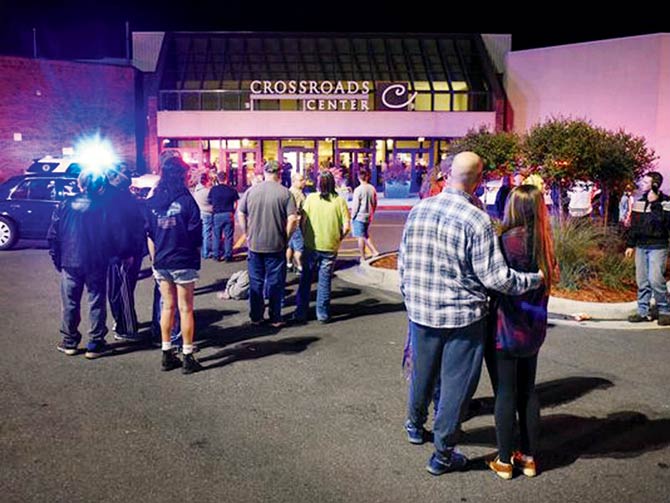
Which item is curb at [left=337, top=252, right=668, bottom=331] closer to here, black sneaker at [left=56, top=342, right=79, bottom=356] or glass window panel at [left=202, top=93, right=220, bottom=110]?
black sneaker at [left=56, top=342, right=79, bottom=356]

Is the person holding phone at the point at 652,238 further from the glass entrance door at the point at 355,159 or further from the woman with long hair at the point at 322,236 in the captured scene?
the glass entrance door at the point at 355,159

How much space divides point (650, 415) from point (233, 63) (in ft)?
109

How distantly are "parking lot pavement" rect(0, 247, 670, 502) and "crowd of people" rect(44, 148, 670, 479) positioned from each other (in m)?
0.30

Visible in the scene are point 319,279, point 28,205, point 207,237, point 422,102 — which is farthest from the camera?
point 422,102

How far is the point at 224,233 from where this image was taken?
42.2 feet

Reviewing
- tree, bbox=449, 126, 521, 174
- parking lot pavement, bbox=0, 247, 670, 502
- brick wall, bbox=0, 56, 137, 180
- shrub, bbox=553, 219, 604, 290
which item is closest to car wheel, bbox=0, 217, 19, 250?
parking lot pavement, bbox=0, 247, 670, 502

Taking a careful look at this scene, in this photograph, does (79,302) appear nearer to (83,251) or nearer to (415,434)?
(83,251)

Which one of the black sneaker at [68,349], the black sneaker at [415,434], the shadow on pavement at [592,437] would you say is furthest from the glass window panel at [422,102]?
the black sneaker at [415,434]

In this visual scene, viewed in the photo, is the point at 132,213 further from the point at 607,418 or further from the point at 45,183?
the point at 45,183

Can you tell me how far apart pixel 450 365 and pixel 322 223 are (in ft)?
13.6

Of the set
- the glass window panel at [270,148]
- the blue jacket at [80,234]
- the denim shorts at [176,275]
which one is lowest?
the denim shorts at [176,275]

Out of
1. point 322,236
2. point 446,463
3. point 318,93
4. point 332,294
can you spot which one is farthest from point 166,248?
point 318,93

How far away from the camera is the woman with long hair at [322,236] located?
8.12 meters

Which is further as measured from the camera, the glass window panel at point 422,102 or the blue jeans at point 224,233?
the glass window panel at point 422,102
